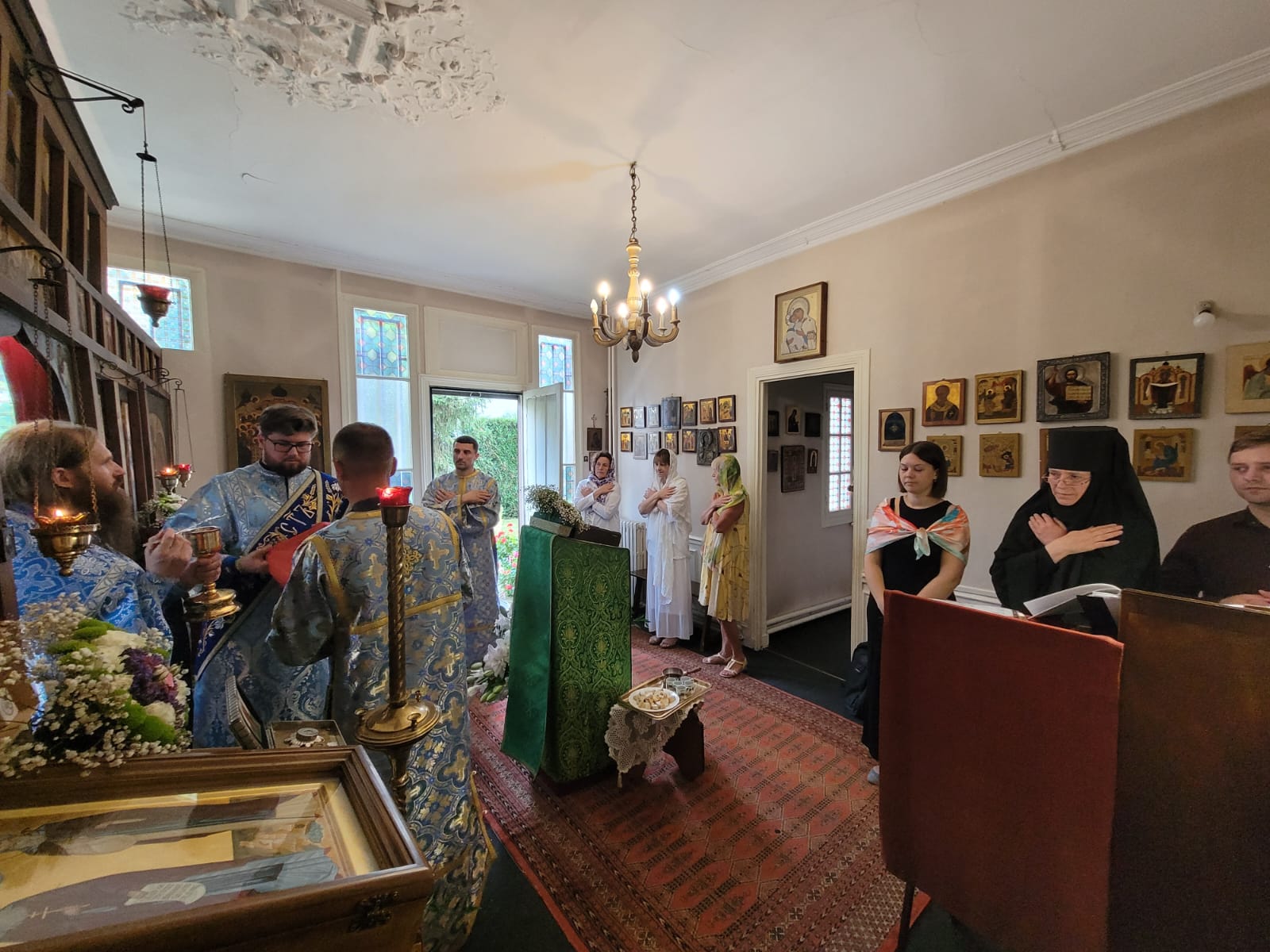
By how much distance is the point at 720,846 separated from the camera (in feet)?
7.22

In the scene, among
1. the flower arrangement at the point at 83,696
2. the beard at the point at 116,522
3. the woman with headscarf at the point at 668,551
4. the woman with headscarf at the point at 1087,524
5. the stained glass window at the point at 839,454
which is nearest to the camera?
the flower arrangement at the point at 83,696

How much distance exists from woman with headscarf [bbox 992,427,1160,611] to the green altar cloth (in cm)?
184

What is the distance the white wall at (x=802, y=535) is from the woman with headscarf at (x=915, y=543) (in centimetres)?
190

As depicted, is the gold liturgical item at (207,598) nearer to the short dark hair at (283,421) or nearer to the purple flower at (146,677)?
the purple flower at (146,677)

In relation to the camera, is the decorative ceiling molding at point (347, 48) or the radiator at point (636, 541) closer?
the decorative ceiling molding at point (347, 48)

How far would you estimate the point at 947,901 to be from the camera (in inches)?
57.1

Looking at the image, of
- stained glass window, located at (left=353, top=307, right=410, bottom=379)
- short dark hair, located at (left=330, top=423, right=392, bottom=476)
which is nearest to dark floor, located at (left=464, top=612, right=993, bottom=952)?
short dark hair, located at (left=330, top=423, right=392, bottom=476)

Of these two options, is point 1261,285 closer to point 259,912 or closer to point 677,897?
point 677,897

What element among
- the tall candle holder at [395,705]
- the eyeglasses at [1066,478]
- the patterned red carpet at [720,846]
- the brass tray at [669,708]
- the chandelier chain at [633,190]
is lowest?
the patterned red carpet at [720,846]

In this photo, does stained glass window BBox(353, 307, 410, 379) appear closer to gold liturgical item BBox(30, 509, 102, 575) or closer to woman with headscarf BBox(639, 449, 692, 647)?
woman with headscarf BBox(639, 449, 692, 647)

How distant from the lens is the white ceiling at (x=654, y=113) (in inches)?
73.3

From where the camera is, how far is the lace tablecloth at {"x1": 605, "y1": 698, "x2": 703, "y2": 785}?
2.44 metres

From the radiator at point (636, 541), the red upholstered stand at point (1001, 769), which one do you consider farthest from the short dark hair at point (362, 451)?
the radiator at point (636, 541)

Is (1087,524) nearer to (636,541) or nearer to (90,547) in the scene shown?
(90,547)
